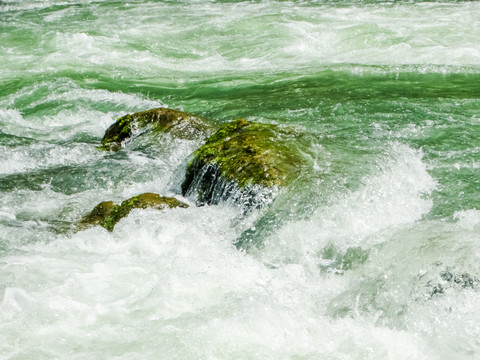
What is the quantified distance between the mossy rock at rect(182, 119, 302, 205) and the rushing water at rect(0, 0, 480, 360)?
22 cm

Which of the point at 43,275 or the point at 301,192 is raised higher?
the point at 301,192

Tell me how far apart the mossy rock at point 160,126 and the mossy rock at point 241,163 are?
1223 mm

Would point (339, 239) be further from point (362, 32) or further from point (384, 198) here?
point (362, 32)

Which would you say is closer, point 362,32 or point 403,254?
point 403,254

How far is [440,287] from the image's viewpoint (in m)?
3.85

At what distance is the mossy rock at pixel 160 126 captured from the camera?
750cm

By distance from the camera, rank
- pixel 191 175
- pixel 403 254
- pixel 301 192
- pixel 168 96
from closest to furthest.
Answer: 1. pixel 403 254
2. pixel 301 192
3. pixel 191 175
4. pixel 168 96

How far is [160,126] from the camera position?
303 inches

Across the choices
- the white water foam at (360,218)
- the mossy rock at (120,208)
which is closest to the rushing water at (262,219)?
the white water foam at (360,218)

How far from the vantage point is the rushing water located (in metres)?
3.72

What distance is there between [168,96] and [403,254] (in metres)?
6.42

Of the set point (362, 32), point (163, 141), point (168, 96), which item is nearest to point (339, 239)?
point (163, 141)

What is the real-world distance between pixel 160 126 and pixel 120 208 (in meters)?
2.26

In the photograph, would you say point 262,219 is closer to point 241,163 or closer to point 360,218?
point 241,163
